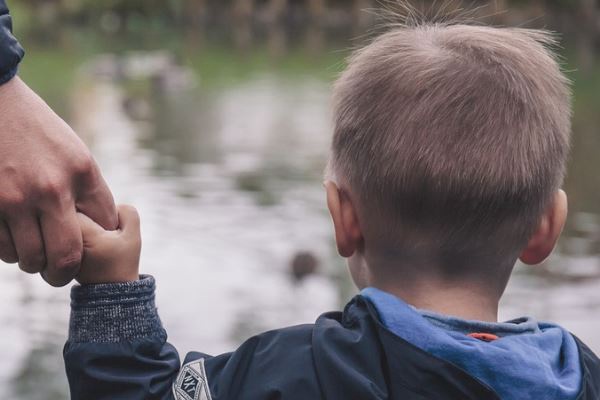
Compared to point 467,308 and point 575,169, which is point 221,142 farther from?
point 467,308

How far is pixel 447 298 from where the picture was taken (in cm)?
152

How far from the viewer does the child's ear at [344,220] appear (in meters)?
1.57

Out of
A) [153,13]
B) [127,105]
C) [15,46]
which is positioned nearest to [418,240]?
[15,46]

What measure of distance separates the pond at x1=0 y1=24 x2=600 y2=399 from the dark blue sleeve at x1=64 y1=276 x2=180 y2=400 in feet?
4.07

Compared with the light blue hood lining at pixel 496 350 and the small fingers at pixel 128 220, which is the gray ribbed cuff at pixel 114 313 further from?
the light blue hood lining at pixel 496 350

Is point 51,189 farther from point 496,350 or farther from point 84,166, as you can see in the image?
point 496,350

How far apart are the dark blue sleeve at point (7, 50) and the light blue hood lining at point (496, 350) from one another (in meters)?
0.61

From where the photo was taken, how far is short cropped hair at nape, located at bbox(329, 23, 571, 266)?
1.49 metres

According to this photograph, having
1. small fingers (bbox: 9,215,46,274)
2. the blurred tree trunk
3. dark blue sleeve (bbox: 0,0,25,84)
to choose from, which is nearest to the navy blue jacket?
small fingers (bbox: 9,215,46,274)

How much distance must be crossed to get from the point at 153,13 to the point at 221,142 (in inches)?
1166

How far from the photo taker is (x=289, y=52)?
24.8m

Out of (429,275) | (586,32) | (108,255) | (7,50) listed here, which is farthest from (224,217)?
(586,32)

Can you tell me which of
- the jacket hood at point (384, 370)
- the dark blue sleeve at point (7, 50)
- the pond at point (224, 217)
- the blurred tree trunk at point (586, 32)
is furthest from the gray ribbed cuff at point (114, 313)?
the blurred tree trunk at point (586, 32)

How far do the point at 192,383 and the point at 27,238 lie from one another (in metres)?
0.32
